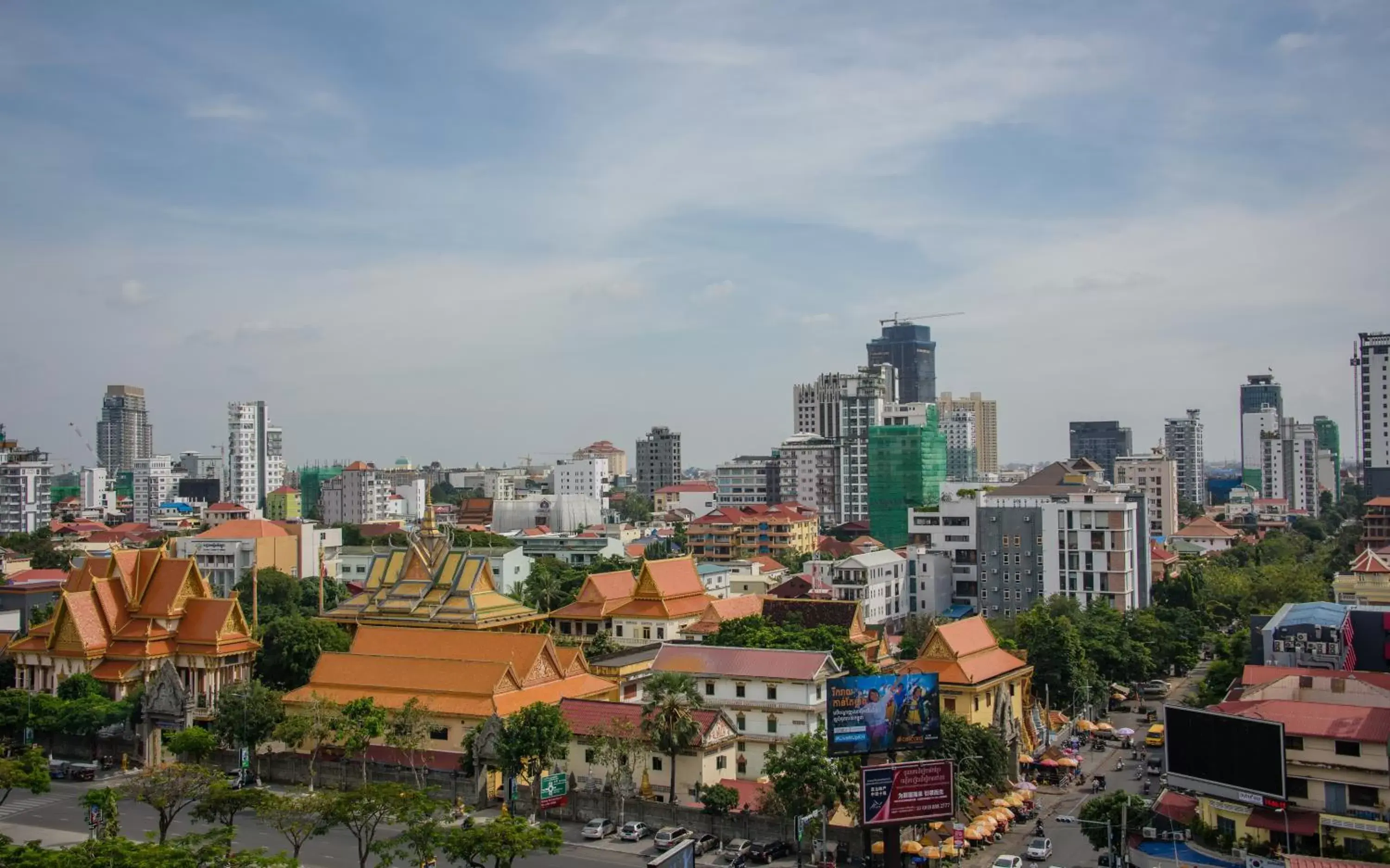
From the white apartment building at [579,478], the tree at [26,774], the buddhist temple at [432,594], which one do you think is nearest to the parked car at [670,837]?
the tree at [26,774]

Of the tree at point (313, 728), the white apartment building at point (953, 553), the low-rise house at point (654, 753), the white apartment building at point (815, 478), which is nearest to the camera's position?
the low-rise house at point (654, 753)

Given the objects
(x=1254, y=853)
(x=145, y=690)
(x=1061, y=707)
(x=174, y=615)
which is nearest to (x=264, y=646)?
(x=174, y=615)

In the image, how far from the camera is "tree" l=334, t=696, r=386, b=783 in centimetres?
4938

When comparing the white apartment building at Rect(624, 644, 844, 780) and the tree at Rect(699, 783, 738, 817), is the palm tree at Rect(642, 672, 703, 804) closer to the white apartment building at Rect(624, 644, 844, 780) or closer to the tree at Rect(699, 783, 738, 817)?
the tree at Rect(699, 783, 738, 817)

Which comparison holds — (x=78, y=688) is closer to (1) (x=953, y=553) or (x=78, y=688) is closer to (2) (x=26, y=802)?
(2) (x=26, y=802)

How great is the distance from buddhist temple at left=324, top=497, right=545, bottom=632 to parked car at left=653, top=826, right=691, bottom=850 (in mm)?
21704

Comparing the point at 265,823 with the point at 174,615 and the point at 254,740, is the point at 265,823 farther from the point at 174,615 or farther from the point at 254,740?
the point at 174,615

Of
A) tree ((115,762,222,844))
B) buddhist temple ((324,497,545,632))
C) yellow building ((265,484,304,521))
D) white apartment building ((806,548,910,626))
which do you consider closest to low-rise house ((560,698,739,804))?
tree ((115,762,222,844))

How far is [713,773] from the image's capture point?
48.7 meters

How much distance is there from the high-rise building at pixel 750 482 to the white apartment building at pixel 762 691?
389ft

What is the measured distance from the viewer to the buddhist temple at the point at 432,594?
6612 cm

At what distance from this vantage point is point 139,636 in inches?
2411

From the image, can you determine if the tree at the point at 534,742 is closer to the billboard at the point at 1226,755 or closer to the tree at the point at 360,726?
the tree at the point at 360,726

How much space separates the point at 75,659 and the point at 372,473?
5066 inches
